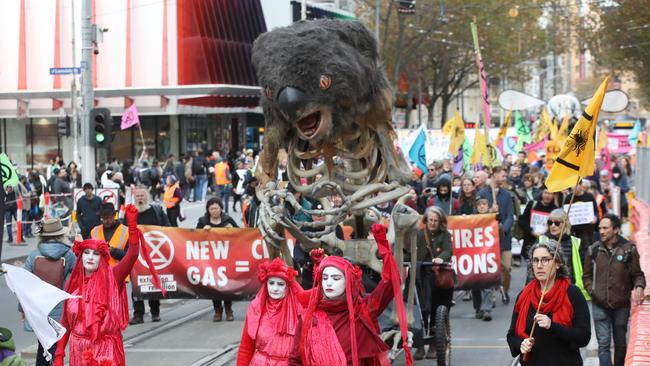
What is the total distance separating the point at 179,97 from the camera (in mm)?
49531

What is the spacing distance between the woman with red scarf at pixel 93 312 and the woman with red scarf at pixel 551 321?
327 centimetres

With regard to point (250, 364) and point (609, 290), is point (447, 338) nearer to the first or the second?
point (609, 290)

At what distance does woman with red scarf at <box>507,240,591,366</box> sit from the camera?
7.79m

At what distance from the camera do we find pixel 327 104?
1105 centimetres

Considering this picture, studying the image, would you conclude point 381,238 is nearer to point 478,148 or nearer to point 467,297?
point 467,297

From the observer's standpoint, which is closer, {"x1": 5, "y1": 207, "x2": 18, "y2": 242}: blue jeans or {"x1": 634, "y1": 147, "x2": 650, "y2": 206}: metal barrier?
{"x1": 634, "y1": 147, "x2": 650, "y2": 206}: metal barrier

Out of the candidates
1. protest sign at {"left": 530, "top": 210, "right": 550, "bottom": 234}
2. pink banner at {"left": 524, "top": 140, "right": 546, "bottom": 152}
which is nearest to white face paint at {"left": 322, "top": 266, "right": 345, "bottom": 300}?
protest sign at {"left": 530, "top": 210, "right": 550, "bottom": 234}

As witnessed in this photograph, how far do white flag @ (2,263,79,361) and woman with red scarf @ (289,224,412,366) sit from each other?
68.8 inches

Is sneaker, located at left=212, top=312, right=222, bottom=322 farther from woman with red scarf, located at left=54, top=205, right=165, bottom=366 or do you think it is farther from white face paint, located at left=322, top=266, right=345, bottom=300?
white face paint, located at left=322, top=266, right=345, bottom=300

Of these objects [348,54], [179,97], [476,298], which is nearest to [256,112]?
[179,97]

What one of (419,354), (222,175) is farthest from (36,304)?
(222,175)

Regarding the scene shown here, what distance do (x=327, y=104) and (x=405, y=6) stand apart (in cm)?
4352

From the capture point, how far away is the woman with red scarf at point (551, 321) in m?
7.79

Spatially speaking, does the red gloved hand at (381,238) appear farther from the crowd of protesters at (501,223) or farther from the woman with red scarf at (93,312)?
the woman with red scarf at (93,312)
